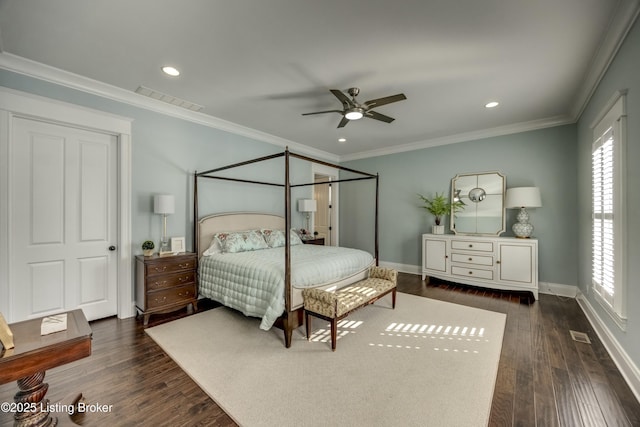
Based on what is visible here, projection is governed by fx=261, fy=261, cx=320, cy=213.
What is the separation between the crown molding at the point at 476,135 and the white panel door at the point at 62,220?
5.12 meters

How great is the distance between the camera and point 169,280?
3.39 metres

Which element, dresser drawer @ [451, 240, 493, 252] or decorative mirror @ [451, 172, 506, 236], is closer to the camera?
dresser drawer @ [451, 240, 493, 252]

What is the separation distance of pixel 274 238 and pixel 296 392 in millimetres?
2840

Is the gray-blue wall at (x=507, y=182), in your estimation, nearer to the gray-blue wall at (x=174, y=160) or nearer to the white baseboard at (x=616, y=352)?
the white baseboard at (x=616, y=352)

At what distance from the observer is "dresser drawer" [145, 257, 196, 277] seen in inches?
127

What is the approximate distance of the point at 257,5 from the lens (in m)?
1.95

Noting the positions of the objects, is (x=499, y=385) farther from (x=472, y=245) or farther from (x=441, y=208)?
(x=441, y=208)

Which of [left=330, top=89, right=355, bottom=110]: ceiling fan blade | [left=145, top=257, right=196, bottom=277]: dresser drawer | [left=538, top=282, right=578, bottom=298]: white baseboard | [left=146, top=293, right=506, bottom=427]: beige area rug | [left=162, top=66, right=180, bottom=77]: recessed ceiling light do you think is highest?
[left=162, top=66, right=180, bottom=77]: recessed ceiling light

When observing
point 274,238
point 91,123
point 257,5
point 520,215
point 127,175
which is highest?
point 257,5

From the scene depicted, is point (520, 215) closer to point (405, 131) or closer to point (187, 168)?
point (405, 131)

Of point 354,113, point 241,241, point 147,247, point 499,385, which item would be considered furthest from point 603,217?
point 147,247

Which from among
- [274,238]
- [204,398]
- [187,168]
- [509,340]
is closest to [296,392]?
[204,398]

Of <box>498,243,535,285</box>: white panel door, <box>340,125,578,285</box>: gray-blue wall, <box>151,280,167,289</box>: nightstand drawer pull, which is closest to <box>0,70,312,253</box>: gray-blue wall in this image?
<box>151,280,167,289</box>: nightstand drawer pull

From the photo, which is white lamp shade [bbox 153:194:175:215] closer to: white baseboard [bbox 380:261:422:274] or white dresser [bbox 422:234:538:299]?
white dresser [bbox 422:234:538:299]
